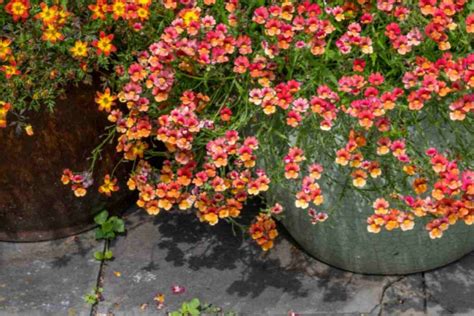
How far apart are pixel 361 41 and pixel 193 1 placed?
559 mm

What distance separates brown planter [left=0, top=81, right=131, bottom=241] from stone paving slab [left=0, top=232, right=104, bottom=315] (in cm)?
6

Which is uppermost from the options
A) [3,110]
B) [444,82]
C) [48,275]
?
[444,82]

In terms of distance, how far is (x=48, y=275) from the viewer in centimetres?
374

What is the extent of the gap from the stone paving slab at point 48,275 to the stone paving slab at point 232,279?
9 centimetres

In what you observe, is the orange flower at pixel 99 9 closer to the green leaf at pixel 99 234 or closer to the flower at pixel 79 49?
the flower at pixel 79 49

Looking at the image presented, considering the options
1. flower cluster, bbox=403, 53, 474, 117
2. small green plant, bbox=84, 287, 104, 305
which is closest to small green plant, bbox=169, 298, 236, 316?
small green plant, bbox=84, 287, 104, 305

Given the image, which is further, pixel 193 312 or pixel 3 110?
pixel 193 312

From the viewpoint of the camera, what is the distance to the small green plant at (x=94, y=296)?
358 centimetres

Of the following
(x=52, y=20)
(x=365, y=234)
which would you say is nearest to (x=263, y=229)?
(x=365, y=234)

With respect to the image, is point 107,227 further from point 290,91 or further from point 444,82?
point 444,82

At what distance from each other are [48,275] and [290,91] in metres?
1.31

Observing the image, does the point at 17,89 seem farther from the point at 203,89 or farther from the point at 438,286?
the point at 438,286

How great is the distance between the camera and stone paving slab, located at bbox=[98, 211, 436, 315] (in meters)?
3.51

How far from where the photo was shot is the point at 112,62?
134 inches
